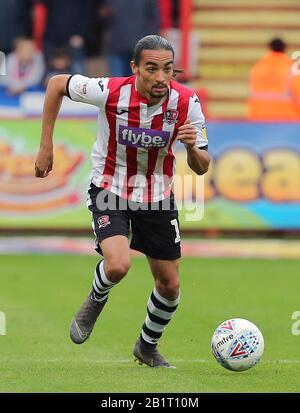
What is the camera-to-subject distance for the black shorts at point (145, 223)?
28.5ft

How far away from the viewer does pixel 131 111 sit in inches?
342

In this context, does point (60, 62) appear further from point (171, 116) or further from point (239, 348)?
point (239, 348)

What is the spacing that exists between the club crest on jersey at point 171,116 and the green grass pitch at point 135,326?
1.83 m

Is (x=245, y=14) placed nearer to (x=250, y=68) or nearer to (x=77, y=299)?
(x=250, y=68)

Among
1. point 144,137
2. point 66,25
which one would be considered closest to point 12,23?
point 66,25

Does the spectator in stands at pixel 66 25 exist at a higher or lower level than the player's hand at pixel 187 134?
higher

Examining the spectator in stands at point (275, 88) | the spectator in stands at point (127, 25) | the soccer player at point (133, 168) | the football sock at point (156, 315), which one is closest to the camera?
the soccer player at point (133, 168)

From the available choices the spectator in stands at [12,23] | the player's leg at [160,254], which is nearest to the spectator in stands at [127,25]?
the spectator in stands at [12,23]

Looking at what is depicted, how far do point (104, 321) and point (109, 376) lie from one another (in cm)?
286

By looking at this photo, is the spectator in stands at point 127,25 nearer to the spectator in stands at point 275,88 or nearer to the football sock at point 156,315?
the spectator in stands at point 275,88

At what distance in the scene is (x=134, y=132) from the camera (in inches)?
341

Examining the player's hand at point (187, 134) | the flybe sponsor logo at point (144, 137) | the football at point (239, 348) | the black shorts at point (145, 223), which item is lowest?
the football at point (239, 348)

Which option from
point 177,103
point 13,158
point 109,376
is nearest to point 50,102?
point 177,103

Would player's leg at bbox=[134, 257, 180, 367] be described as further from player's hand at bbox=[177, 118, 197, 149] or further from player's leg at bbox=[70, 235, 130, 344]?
player's hand at bbox=[177, 118, 197, 149]
